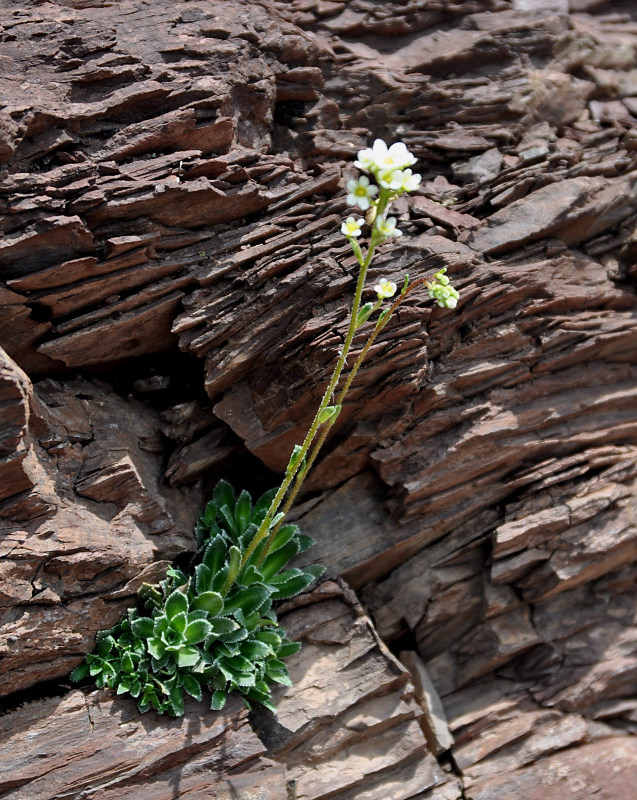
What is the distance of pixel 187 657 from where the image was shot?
A: 6.53m

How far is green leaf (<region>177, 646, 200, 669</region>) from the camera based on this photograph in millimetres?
6496

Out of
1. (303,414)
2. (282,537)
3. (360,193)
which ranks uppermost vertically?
(360,193)

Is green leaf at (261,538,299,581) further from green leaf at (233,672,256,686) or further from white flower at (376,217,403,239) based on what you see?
white flower at (376,217,403,239)

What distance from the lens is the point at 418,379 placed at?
24.8 feet

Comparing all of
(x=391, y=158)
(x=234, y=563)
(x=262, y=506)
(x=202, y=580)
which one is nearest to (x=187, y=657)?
(x=202, y=580)

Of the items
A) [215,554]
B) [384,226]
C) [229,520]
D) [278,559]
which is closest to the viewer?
[384,226]

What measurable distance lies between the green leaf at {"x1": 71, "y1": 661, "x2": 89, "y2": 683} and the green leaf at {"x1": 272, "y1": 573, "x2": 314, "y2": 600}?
72.7 inches

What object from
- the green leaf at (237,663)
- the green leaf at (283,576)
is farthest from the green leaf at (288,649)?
the green leaf at (283,576)

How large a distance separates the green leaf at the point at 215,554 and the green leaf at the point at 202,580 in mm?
123

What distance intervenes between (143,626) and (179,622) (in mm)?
350

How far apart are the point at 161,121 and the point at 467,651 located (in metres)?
6.47

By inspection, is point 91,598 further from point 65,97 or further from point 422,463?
point 65,97

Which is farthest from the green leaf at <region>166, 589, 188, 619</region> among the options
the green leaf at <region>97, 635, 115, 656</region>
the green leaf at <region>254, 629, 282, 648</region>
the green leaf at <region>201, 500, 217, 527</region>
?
the green leaf at <region>201, 500, 217, 527</region>

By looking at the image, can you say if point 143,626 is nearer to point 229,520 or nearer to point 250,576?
point 250,576
